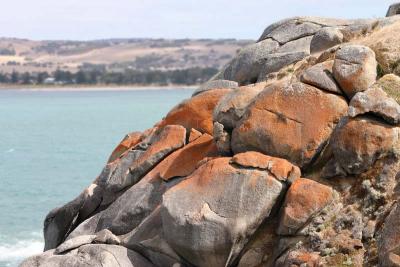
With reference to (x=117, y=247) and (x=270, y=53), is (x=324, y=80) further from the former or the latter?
(x=270, y=53)

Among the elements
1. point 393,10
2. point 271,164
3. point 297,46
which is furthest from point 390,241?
point 393,10

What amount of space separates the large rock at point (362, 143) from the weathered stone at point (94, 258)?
484 centimetres

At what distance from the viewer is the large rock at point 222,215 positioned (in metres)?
17.9

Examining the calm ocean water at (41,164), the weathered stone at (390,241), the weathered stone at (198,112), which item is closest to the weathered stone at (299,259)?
the weathered stone at (390,241)

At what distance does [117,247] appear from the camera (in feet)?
63.7

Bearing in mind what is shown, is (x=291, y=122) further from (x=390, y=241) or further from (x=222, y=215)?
(x=390, y=241)

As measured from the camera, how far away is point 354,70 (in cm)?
1925

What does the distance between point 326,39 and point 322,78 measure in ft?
→ 15.4

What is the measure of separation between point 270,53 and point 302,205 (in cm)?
993

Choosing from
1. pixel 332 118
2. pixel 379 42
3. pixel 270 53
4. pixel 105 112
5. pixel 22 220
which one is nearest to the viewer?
pixel 332 118

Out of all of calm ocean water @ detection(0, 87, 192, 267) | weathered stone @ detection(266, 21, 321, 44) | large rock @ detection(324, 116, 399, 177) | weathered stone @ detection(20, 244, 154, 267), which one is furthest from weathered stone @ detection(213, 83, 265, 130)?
calm ocean water @ detection(0, 87, 192, 267)

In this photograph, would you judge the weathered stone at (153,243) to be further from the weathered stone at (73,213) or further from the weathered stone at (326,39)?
the weathered stone at (326,39)

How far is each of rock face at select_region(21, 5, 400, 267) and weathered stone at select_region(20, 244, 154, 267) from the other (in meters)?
0.03

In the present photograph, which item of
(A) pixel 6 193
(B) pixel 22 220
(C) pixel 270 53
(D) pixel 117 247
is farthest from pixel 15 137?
(D) pixel 117 247
